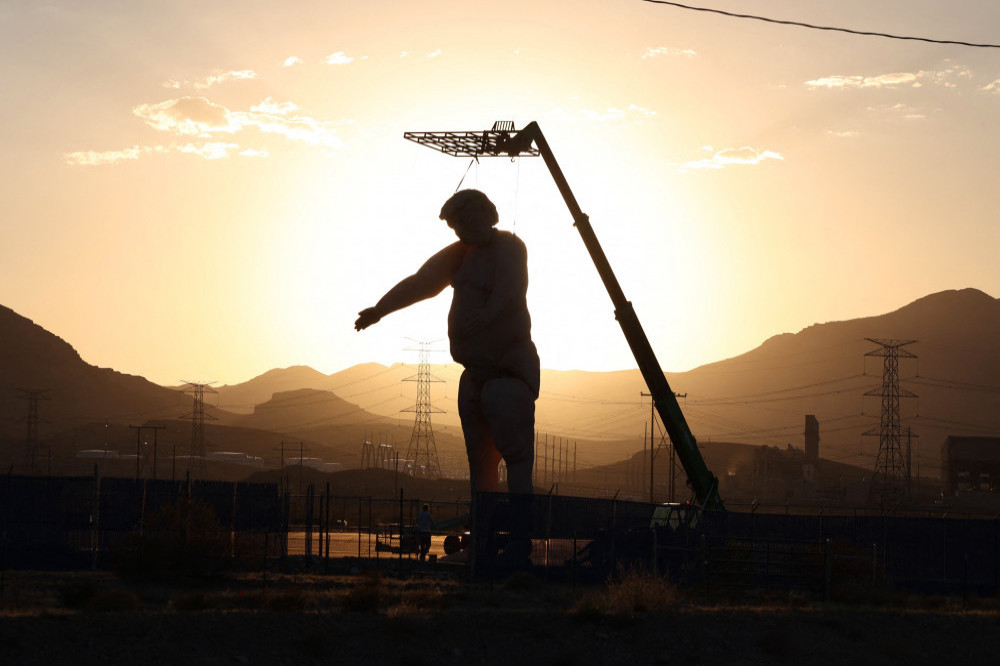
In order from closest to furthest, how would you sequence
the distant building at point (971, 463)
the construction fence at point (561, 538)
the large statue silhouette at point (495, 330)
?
1. the construction fence at point (561, 538)
2. the large statue silhouette at point (495, 330)
3. the distant building at point (971, 463)

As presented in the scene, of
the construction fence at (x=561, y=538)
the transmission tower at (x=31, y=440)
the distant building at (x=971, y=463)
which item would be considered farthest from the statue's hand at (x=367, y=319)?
the distant building at (x=971, y=463)

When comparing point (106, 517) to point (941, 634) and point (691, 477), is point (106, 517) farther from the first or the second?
point (941, 634)

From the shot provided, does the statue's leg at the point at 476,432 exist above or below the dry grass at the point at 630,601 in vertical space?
above

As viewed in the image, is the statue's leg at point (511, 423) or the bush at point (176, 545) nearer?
the bush at point (176, 545)

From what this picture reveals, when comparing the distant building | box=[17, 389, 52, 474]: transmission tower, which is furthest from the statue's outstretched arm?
the distant building

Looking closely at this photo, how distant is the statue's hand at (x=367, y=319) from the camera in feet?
110

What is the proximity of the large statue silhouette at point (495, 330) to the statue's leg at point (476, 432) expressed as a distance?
0.17 ft

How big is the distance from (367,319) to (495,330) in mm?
3819

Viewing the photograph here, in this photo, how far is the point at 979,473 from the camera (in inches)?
4724

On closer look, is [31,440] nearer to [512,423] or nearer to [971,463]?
[971,463]

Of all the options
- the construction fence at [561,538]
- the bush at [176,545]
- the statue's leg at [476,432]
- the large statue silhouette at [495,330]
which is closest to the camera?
the construction fence at [561,538]

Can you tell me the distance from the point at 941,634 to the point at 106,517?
20.8 meters

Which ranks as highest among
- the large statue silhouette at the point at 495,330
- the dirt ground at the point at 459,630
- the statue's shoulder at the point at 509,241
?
the statue's shoulder at the point at 509,241

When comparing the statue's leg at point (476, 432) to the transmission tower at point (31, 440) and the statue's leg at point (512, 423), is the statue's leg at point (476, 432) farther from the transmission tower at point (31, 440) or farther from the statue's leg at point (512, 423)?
the transmission tower at point (31, 440)
